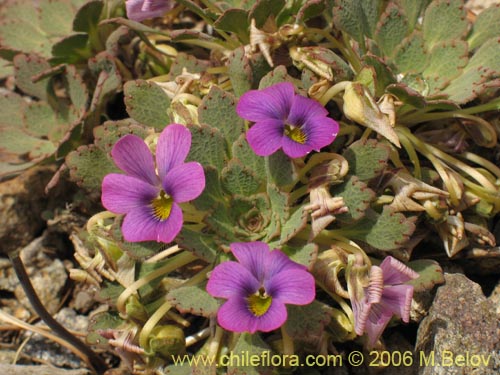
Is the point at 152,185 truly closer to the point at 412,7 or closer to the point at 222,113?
the point at 222,113

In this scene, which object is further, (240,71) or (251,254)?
(240,71)

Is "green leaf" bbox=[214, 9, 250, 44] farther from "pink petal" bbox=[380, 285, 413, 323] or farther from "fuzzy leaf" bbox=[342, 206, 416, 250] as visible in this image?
"pink petal" bbox=[380, 285, 413, 323]

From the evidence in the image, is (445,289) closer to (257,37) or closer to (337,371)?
(337,371)

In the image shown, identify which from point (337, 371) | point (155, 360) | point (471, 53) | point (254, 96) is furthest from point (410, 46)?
point (155, 360)

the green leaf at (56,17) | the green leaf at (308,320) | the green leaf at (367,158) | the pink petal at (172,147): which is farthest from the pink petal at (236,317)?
the green leaf at (56,17)

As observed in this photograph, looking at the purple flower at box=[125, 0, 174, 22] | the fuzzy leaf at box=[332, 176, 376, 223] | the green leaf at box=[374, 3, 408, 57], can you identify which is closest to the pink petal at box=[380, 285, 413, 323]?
the fuzzy leaf at box=[332, 176, 376, 223]

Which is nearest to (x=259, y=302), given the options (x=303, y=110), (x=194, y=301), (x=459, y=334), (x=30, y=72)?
(x=194, y=301)

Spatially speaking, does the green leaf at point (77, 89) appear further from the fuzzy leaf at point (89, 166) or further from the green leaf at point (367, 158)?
the green leaf at point (367, 158)
